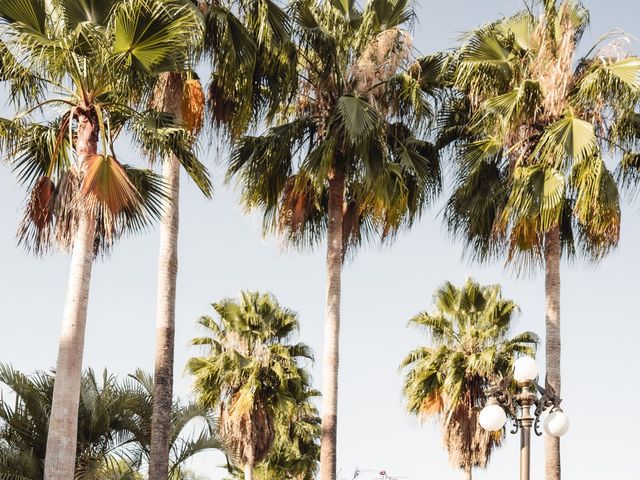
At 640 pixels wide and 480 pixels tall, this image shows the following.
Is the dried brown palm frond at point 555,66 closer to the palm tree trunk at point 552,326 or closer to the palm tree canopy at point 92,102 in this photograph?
the palm tree trunk at point 552,326

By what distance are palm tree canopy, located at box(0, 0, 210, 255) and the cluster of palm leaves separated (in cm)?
3

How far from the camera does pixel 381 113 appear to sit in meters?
16.9

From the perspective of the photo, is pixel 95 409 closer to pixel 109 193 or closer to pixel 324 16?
pixel 109 193

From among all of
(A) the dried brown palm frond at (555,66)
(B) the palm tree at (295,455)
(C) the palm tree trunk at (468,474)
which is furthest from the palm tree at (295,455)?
(A) the dried brown palm frond at (555,66)

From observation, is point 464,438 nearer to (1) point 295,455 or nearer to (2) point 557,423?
(1) point 295,455

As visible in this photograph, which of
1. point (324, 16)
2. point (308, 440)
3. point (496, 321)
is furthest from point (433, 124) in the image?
point (308, 440)

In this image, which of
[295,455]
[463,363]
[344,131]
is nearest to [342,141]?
[344,131]

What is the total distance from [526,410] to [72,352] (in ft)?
16.1

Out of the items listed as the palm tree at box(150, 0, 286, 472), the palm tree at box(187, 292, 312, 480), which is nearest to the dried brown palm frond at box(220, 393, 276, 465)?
the palm tree at box(187, 292, 312, 480)

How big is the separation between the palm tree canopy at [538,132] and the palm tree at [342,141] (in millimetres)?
891

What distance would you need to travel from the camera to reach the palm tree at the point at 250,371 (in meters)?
24.6

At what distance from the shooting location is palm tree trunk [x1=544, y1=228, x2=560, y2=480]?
14812mm

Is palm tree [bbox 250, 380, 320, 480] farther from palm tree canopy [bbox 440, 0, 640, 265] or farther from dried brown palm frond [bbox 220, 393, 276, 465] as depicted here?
palm tree canopy [bbox 440, 0, 640, 265]

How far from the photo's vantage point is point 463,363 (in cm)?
2403
